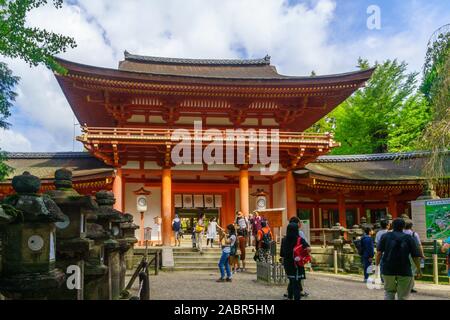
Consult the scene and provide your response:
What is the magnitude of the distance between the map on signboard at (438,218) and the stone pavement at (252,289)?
326 cm

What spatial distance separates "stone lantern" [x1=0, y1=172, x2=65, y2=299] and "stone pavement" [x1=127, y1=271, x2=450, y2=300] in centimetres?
595

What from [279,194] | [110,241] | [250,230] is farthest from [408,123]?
[110,241]

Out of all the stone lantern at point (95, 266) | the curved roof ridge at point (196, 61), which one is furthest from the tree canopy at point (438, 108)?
the curved roof ridge at point (196, 61)

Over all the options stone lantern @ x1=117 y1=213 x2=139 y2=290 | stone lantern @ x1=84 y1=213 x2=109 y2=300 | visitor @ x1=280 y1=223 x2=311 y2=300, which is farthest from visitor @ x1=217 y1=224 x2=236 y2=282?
stone lantern @ x1=84 y1=213 x2=109 y2=300

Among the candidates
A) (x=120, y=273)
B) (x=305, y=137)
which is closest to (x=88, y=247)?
(x=120, y=273)

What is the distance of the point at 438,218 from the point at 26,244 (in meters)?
14.7

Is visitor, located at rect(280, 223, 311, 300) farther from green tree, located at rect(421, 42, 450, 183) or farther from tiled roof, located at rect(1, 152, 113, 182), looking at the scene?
tiled roof, located at rect(1, 152, 113, 182)

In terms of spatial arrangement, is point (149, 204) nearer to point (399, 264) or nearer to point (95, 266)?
point (95, 266)

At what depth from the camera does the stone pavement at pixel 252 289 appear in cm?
1012

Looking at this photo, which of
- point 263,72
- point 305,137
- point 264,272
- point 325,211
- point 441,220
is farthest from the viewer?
point 263,72

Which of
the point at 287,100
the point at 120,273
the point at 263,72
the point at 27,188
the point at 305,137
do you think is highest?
the point at 263,72

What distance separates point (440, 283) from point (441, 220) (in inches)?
112

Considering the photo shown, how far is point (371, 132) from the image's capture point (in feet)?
117
